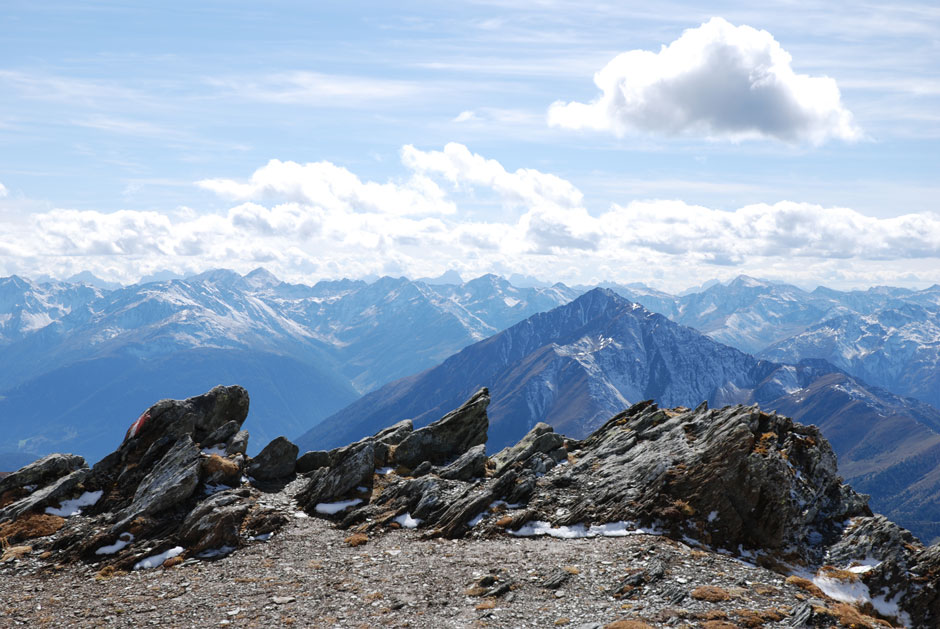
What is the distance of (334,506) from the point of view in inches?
1902

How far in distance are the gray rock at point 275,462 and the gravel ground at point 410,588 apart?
1719 cm

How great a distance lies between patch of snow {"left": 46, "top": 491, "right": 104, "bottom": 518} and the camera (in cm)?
4612

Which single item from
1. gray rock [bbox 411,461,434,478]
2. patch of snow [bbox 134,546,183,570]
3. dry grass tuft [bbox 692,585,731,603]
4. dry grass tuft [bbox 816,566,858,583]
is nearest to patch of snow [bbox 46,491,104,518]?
patch of snow [bbox 134,546,183,570]

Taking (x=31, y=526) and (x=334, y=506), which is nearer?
(x=31, y=526)

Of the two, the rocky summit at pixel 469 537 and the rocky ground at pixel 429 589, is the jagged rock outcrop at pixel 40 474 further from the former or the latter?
the rocky ground at pixel 429 589

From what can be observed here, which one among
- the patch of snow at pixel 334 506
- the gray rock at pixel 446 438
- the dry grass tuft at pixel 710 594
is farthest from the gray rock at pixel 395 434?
the dry grass tuft at pixel 710 594

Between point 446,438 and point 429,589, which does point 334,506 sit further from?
point 429,589

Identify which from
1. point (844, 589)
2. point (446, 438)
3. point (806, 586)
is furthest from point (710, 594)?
point (446, 438)

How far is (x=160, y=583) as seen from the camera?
33.9 m

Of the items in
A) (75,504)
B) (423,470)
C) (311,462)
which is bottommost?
(423,470)

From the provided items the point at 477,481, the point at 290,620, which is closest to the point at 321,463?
the point at 477,481

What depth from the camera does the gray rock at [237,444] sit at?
183 ft

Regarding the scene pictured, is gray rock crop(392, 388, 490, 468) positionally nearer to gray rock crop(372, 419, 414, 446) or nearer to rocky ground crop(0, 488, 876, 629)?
gray rock crop(372, 419, 414, 446)

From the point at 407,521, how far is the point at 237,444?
74.9 feet
